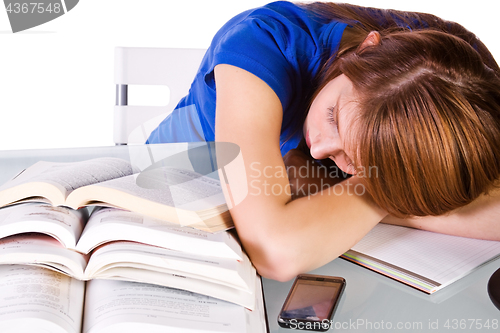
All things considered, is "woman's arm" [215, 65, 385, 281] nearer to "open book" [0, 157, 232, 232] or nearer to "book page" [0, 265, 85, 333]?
"open book" [0, 157, 232, 232]

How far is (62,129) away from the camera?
2475 millimetres

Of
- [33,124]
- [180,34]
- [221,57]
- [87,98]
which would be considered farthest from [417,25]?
[33,124]

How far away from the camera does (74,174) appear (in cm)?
60

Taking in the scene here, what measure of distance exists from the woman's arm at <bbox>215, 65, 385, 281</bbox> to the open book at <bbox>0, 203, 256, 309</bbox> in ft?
0.16

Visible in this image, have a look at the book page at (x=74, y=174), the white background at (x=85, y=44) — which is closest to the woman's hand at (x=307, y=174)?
the book page at (x=74, y=174)

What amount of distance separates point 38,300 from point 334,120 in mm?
489

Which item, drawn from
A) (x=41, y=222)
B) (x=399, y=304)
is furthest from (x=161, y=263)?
(x=399, y=304)

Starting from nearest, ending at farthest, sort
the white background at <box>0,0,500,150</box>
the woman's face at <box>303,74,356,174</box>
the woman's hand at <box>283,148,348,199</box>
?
the woman's face at <box>303,74,356,174</box> → the woman's hand at <box>283,148,348,199</box> → the white background at <box>0,0,500,150</box>

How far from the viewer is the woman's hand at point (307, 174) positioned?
0.75 m

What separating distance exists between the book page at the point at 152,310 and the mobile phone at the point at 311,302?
6 centimetres

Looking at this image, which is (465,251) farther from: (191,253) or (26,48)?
(26,48)

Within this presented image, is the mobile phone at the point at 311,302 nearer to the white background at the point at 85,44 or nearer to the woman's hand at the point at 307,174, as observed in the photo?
the woman's hand at the point at 307,174

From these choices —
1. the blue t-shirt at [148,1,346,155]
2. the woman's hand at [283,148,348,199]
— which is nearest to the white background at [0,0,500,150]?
the blue t-shirt at [148,1,346,155]

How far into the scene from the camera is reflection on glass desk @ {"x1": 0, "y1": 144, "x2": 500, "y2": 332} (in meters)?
0.45
